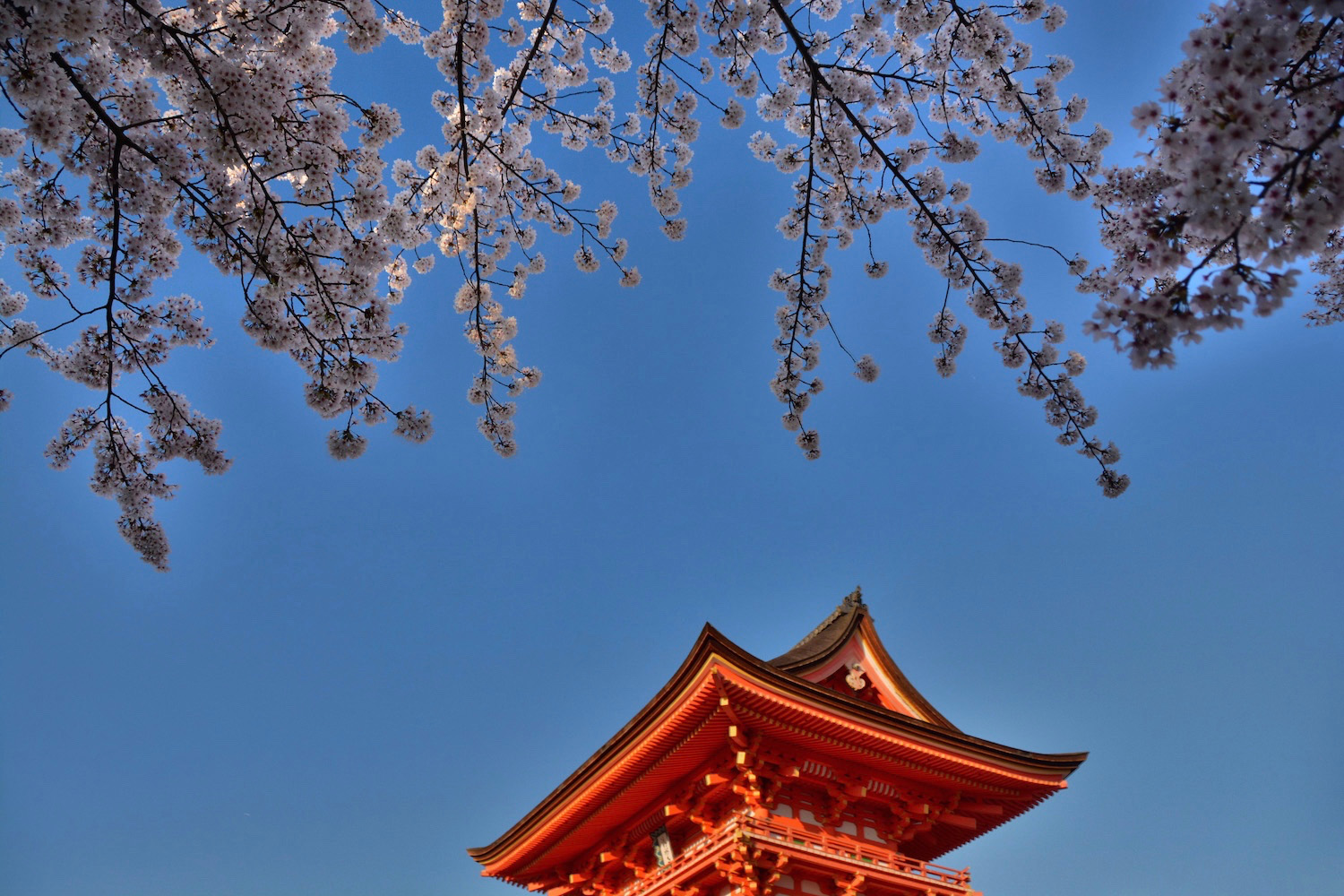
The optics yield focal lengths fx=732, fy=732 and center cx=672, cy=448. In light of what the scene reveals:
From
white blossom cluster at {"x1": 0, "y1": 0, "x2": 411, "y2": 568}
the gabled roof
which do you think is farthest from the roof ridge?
white blossom cluster at {"x1": 0, "y1": 0, "x2": 411, "y2": 568}

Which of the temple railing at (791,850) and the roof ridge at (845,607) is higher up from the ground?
the roof ridge at (845,607)

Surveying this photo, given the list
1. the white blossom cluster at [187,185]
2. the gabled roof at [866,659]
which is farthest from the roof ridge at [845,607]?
the white blossom cluster at [187,185]

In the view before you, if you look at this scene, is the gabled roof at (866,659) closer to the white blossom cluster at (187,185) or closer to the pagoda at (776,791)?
the pagoda at (776,791)

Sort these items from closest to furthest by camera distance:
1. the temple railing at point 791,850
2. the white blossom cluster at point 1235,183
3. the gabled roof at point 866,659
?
the white blossom cluster at point 1235,183 < the temple railing at point 791,850 < the gabled roof at point 866,659

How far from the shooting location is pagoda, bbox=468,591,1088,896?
8836 millimetres

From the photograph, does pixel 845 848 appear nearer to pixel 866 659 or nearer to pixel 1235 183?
pixel 866 659

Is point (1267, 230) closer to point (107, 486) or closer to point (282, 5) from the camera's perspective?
point (282, 5)

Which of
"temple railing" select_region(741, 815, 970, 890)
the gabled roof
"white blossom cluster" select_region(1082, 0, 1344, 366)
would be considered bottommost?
"temple railing" select_region(741, 815, 970, 890)

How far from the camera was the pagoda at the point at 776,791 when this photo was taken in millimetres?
8836

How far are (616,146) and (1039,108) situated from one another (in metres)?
3.56

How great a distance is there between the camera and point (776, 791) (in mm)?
9406

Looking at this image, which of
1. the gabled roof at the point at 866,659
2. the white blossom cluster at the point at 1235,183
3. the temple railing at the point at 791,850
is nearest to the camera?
the white blossom cluster at the point at 1235,183

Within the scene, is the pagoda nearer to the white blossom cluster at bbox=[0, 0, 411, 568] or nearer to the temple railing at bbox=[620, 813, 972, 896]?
the temple railing at bbox=[620, 813, 972, 896]

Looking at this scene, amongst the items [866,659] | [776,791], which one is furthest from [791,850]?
[866,659]
